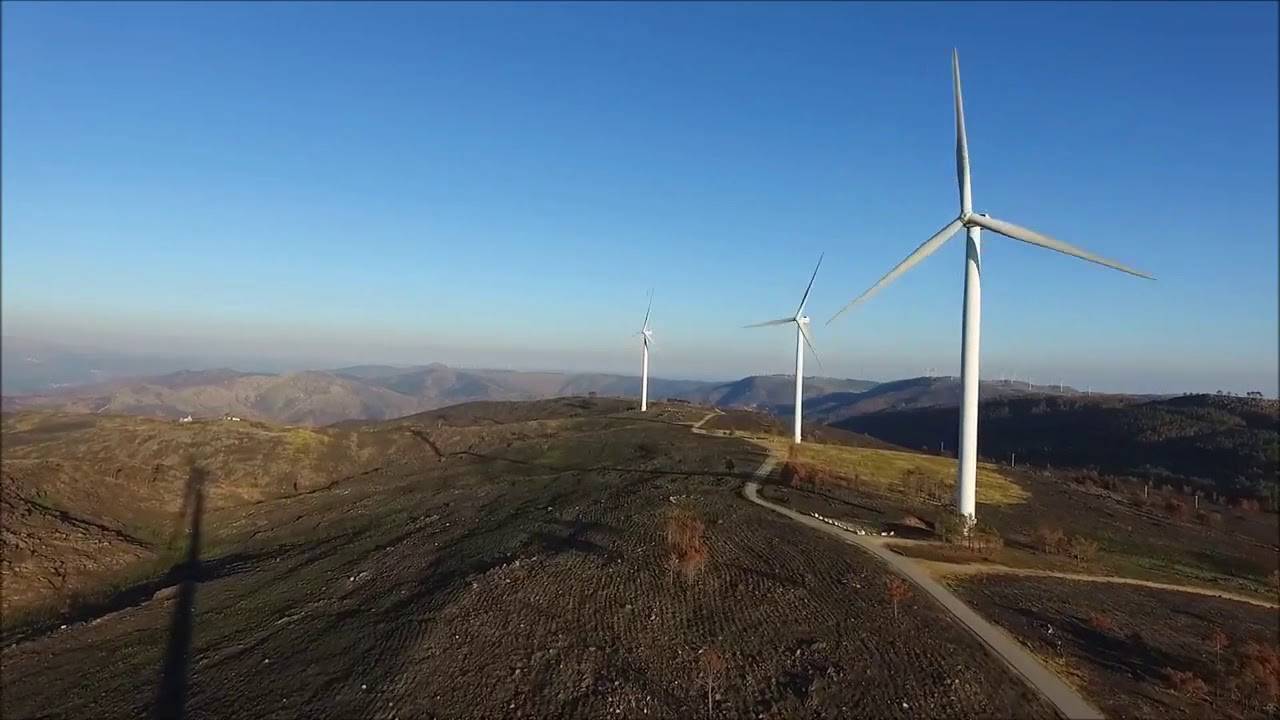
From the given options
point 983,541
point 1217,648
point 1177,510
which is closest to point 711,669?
point 1217,648

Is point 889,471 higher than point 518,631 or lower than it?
higher

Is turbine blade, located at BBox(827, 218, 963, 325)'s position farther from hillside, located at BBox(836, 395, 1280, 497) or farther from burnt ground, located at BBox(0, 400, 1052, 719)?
hillside, located at BBox(836, 395, 1280, 497)

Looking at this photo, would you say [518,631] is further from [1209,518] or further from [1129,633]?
[1209,518]

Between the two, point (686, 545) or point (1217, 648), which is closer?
point (1217, 648)

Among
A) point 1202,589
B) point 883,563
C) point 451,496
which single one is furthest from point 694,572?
point 451,496

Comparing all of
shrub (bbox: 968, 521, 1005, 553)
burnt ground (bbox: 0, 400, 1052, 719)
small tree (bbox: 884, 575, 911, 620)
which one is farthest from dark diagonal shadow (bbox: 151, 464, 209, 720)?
shrub (bbox: 968, 521, 1005, 553)

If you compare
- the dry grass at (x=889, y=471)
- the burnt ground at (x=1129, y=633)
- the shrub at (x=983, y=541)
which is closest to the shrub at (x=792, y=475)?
the dry grass at (x=889, y=471)
